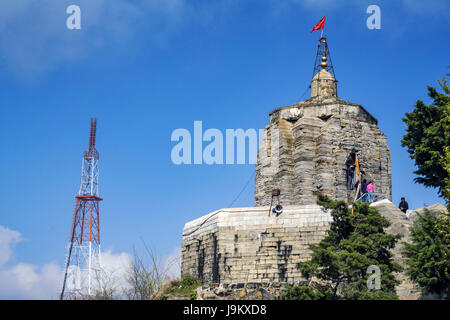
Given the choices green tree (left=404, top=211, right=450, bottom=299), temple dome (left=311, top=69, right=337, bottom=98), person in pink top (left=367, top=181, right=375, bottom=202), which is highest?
temple dome (left=311, top=69, right=337, bottom=98)

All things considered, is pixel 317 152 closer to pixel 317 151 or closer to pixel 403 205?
pixel 317 151

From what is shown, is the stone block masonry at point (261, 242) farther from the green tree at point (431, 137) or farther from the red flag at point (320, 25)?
the red flag at point (320, 25)

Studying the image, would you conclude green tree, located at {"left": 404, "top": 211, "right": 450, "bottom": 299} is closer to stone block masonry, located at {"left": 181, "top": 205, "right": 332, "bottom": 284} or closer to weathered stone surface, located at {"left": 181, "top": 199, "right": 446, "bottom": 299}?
weathered stone surface, located at {"left": 181, "top": 199, "right": 446, "bottom": 299}

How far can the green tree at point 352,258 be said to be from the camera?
21.8 metres

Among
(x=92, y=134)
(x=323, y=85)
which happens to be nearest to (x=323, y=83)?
(x=323, y=85)

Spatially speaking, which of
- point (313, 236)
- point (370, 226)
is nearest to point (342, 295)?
point (370, 226)

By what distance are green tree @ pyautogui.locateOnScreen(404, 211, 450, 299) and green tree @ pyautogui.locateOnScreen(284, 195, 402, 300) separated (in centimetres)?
70

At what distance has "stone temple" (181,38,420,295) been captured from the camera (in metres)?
27.4

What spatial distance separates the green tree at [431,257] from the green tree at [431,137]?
213 cm

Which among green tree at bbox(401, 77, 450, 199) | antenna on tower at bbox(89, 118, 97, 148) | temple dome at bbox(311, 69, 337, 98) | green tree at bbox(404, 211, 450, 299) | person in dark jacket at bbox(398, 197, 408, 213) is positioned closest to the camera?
green tree at bbox(404, 211, 450, 299)

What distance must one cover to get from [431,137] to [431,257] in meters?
6.04

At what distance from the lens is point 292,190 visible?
107ft

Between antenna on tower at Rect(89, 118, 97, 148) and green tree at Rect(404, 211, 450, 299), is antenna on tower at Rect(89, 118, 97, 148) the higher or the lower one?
the higher one

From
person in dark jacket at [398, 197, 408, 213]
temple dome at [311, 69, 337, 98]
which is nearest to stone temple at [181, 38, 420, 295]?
temple dome at [311, 69, 337, 98]
